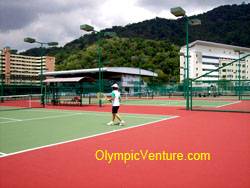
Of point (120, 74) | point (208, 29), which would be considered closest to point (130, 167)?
point (120, 74)

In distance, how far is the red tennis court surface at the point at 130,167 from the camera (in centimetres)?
450

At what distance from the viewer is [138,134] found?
877 cm

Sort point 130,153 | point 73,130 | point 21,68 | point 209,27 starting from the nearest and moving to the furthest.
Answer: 1. point 130,153
2. point 73,130
3. point 21,68
4. point 209,27

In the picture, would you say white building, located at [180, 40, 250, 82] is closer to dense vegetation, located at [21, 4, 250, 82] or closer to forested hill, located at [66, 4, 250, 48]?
dense vegetation, located at [21, 4, 250, 82]

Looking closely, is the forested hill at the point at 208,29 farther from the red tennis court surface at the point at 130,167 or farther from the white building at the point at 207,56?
the red tennis court surface at the point at 130,167

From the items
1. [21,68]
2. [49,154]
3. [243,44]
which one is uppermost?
[243,44]

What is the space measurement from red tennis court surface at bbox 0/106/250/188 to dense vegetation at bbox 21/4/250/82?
27809 mm

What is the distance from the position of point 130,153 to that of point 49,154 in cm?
180

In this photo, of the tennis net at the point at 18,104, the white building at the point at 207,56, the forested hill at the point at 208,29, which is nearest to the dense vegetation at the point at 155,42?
the forested hill at the point at 208,29

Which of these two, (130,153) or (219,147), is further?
(219,147)

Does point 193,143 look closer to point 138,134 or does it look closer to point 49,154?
point 138,134

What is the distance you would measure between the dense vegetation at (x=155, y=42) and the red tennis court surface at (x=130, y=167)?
27.8 metres

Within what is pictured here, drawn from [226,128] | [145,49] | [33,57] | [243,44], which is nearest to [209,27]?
[243,44]

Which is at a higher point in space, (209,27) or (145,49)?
(209,27)
